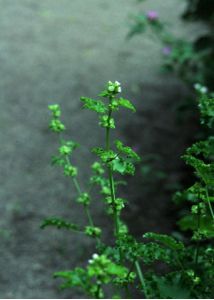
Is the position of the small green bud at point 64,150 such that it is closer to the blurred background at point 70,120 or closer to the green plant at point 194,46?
the blurred background at point 70,120

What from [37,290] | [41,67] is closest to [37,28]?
[41,67]

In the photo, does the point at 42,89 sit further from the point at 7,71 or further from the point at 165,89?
the point at 165,89

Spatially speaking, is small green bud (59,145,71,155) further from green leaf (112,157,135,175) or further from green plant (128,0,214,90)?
green plant (128,0,214,90)

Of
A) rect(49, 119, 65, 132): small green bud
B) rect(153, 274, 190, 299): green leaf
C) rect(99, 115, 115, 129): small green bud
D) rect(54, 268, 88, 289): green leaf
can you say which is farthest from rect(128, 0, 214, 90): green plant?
rect(54, 268, 88, 289): green leaf

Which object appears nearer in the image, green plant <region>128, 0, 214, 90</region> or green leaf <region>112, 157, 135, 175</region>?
green leaf <region>112, 157, 135, 175</region>

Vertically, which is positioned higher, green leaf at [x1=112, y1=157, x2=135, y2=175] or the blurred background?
the blurred background

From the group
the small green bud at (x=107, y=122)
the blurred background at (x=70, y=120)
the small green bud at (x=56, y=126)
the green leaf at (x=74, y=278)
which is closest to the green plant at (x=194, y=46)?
the blurred background at (x=70, y=120)

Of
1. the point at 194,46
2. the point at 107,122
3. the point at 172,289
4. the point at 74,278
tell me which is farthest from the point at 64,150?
the point at 194,46

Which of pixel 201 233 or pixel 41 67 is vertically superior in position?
pixel 41 67

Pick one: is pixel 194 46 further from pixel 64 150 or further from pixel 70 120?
pixel 64 150
